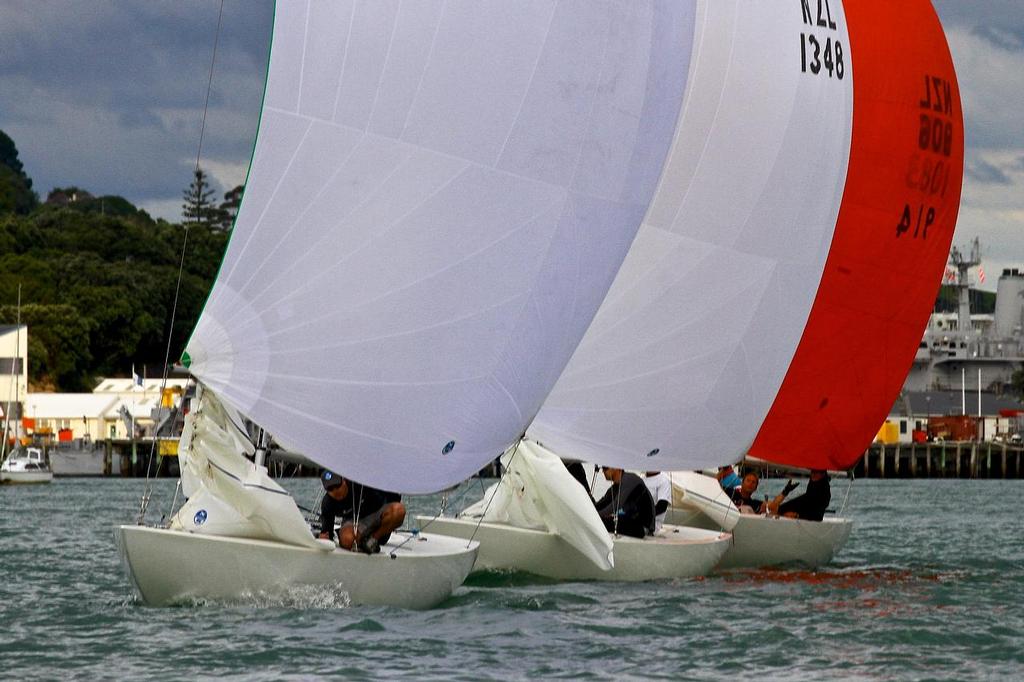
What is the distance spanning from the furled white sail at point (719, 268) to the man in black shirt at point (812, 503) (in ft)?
7.03

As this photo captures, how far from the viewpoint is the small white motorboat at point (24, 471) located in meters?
67.1

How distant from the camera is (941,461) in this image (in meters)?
85.6

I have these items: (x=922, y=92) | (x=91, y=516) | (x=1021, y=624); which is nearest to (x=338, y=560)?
(x=1021, y=624)

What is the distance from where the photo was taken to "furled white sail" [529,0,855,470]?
64.0ft

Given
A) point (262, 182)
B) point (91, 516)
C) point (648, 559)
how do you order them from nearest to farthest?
point (262, 182) < point (648, 559) < point (91, 516)

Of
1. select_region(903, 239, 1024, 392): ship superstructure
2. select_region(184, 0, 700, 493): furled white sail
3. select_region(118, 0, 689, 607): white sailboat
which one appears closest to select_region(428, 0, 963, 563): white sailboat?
select_region(184, 0, 700, 493): furled white sail

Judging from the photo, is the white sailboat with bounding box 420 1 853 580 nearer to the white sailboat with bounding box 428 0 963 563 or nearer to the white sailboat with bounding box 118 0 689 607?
the white sailboat with bounding box 428 0 963 563

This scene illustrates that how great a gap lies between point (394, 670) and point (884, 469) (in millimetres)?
74241

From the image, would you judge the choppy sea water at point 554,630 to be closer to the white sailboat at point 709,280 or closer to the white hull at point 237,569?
the white hull at point 237,569

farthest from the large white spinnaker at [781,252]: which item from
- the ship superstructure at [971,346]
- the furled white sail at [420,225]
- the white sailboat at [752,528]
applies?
the ship superstructure at [971,346]

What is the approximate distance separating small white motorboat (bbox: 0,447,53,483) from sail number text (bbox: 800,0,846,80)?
50930mm

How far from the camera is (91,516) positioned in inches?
1537

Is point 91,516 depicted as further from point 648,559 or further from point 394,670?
point 394,670

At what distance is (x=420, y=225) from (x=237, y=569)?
3.13 metres
